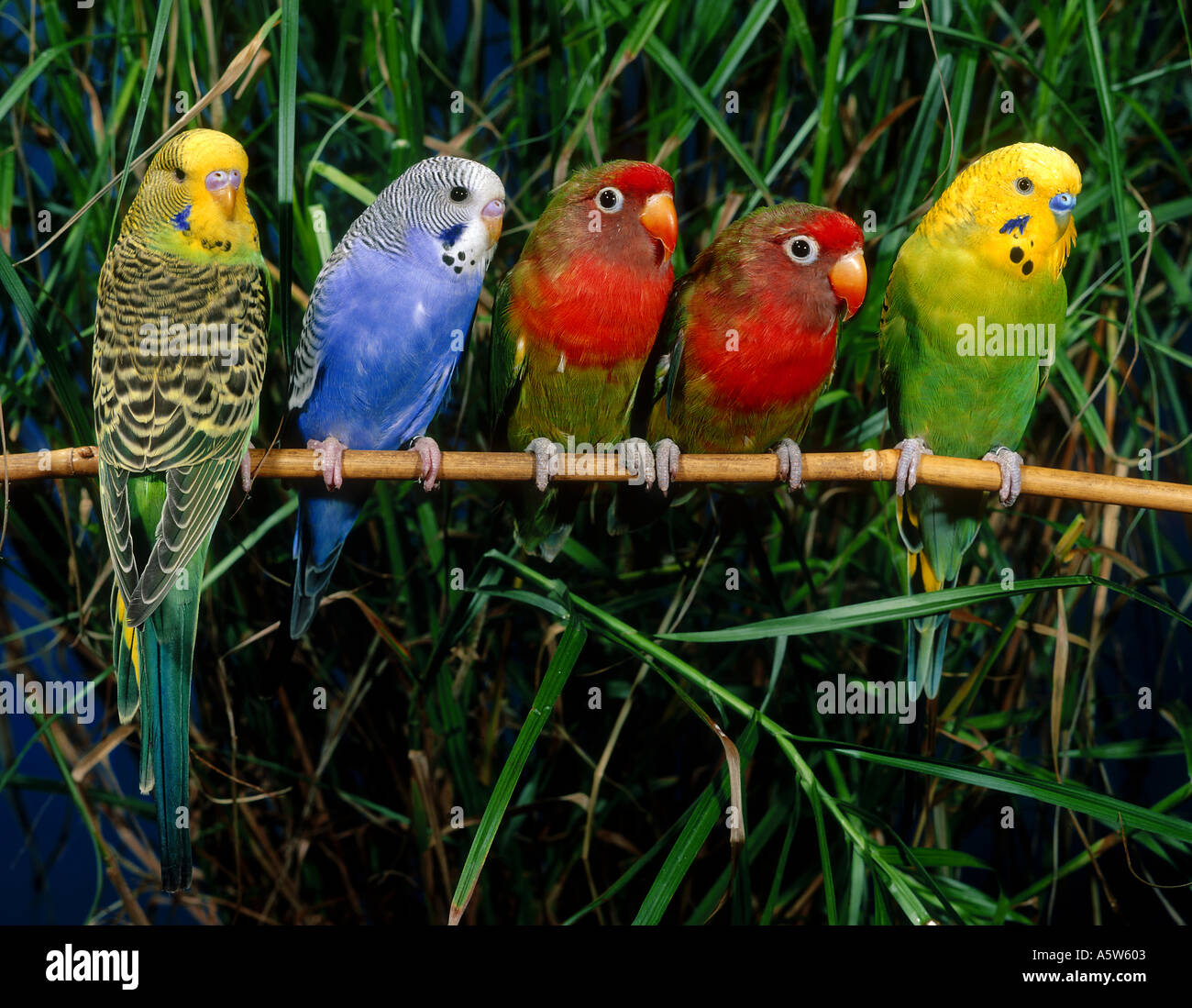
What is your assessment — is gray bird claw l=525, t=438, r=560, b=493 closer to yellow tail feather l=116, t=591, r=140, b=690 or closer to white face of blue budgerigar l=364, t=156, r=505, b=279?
white face of blue budgerigar l=364, t=156, r=505, b=279

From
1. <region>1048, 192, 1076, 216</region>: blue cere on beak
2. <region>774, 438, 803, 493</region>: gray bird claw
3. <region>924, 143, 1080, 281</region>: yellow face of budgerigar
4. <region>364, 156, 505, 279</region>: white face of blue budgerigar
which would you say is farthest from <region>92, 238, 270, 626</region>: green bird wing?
<region>1048, 192, 1076, 216</region>: blue cere on beak

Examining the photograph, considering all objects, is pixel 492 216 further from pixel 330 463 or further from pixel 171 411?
pixel 171 411

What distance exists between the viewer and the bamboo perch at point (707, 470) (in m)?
1.30

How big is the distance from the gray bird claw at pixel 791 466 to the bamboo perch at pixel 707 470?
1 cm

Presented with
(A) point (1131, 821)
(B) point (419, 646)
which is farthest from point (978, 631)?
(B) point (419, 646)

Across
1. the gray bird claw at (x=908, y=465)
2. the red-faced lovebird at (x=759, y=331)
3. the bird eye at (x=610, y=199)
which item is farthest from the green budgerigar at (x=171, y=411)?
the gray bird claw at (x=908, y=465)

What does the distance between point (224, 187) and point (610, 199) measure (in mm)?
571

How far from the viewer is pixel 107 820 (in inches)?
71.9

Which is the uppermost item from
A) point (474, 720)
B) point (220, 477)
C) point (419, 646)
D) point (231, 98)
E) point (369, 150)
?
point (231, 98)

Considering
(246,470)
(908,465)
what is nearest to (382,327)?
(246,470)

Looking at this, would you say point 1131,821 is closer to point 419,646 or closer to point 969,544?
point 969,544

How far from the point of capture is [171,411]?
1295mm

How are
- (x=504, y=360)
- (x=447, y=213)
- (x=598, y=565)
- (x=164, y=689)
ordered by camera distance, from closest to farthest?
(x=164, y=689), (x=447, y=213), (x=504, y=360), (x=598, y=565)
